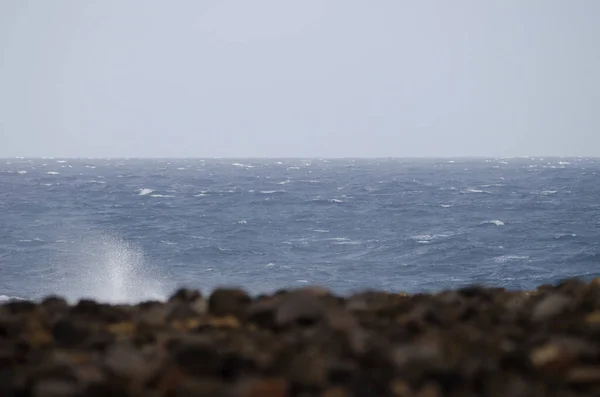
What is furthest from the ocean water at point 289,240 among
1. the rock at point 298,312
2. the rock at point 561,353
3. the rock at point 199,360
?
the rock at point 561,353

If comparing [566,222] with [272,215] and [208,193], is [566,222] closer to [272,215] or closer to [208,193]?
[272,215]

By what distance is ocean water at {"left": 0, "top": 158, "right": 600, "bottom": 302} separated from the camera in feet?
90.5

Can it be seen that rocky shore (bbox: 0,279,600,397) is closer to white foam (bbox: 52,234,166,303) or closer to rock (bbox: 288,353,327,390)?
rock (bbox: 288,353,327,390)

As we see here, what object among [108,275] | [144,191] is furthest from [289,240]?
[144,191]

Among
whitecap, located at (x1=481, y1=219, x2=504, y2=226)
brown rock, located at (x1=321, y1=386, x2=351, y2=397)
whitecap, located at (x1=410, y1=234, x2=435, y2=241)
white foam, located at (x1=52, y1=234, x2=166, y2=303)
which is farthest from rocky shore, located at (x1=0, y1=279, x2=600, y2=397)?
whitecap, located at (x1=481, y1=219, x2=504, y2=226)

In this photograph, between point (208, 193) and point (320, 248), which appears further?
point (208, 193)

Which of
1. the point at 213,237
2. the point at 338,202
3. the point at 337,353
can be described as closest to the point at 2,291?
the point at 213,237

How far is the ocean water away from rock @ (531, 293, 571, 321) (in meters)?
19.3

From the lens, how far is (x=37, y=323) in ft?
15.8

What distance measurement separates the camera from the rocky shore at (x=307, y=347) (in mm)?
3627

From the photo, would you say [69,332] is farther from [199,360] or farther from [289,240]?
[289,240]

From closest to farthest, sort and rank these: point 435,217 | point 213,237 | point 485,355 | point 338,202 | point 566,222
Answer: point 485,355
point 213,237
point 566,222
point 435,217
point 338,202

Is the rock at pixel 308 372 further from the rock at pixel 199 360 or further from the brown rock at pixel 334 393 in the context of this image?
the rock at pixel 199 360

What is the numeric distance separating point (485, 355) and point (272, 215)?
1627 inches
